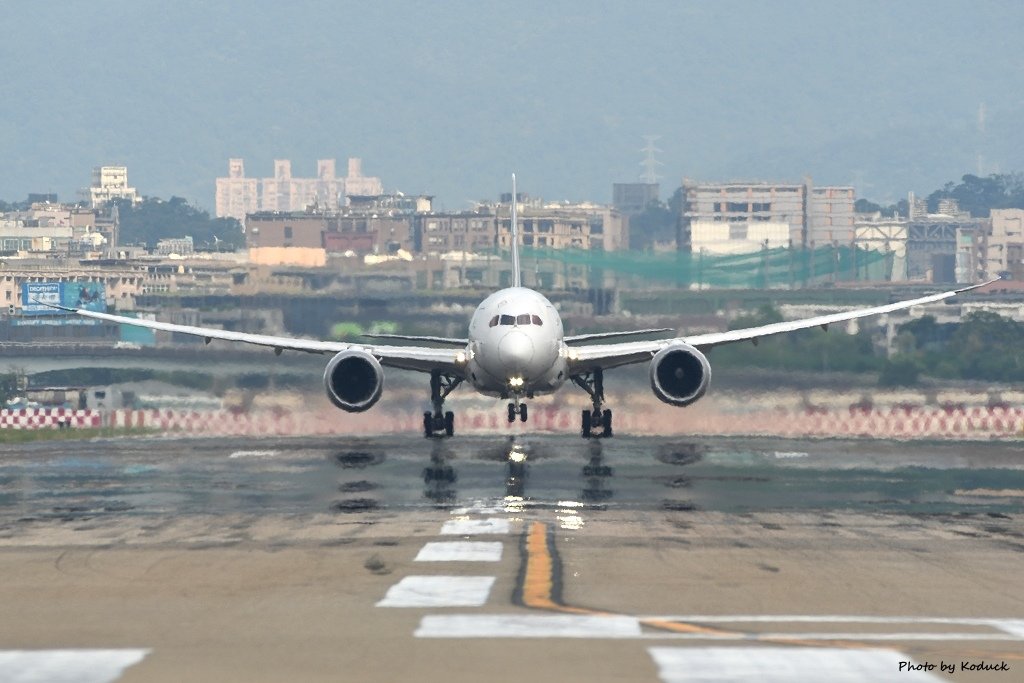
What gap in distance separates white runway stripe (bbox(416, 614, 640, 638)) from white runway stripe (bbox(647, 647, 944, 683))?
1.06 metres

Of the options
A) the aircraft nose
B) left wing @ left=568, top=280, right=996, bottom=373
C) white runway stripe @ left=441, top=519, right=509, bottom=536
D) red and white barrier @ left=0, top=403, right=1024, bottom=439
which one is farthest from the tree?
white runway stripe @ left=441, top=519, right=509, bottom=536

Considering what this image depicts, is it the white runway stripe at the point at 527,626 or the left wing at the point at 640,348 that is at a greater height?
the left wing at the point at 640,348

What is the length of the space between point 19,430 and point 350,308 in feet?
55.5

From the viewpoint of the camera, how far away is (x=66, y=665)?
15219 millimetres

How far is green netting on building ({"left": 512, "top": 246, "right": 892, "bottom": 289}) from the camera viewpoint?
8331 cm

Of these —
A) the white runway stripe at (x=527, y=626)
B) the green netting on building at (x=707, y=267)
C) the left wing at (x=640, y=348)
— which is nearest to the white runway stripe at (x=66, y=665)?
the white runway stripe at (x=527, y=626)

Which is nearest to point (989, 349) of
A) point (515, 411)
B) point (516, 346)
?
point (515, 411)

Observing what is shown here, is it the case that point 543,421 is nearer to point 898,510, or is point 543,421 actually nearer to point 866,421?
point 866,421

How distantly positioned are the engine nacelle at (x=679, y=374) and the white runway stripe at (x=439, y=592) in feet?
82.1

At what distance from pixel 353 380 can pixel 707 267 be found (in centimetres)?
4282

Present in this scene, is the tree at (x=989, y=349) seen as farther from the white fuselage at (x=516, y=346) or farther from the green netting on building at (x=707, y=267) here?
the white fuselage at (x=516, y=346)

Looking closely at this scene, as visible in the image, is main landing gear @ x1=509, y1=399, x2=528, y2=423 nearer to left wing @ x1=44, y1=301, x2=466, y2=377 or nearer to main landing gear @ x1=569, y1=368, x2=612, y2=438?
left wing @ x1=44, y1=301, x2=466, y2=377

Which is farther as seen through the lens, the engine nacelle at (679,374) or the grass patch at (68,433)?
the grass patch at (68,433)

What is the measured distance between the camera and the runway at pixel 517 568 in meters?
15.7
